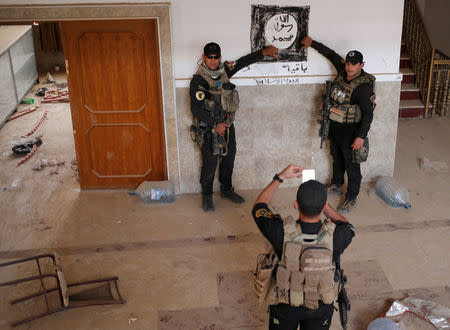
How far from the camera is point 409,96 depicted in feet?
30.2

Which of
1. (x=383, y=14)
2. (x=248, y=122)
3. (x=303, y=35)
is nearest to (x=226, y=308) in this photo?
(x=248, y=122)

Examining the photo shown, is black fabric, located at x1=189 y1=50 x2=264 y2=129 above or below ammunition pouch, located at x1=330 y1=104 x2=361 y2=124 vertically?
above

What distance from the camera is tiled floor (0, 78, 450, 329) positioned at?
4.42 m

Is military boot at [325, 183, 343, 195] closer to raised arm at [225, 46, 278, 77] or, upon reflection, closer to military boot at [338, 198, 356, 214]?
military boot at [338, 198, 356, 214]

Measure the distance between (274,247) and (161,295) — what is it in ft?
5.75

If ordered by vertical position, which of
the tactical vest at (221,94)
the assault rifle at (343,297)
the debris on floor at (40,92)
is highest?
the tactical vest at (221,94)

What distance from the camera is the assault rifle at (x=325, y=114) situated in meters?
5.86

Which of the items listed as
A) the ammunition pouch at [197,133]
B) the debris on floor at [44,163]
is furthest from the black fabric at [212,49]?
the debris on floor at [44,163]

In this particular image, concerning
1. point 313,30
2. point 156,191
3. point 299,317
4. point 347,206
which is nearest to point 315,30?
point 313,30

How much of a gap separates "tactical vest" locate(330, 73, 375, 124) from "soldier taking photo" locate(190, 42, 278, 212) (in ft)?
2.67

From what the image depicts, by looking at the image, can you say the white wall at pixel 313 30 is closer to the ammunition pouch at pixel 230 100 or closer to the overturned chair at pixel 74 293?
the ammunition pouch at pixel 230 100

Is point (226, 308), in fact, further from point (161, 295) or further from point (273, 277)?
point (273, 277)

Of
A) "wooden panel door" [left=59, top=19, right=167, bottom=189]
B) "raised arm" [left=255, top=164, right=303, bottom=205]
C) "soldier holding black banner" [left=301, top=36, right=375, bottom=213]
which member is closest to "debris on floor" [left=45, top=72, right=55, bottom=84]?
"wooden panel door" [left=59, top=19, right=167, bottom=189]

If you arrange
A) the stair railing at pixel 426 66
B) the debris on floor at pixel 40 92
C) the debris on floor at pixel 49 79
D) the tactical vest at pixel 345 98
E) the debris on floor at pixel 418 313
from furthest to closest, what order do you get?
the debris on floor at pixel 49 79
the debris on floor at pixel 40 92
the stair railing at pixel 426 66
the tactical vest at pixel 345 98
the debris on floor at pixel 418 313
